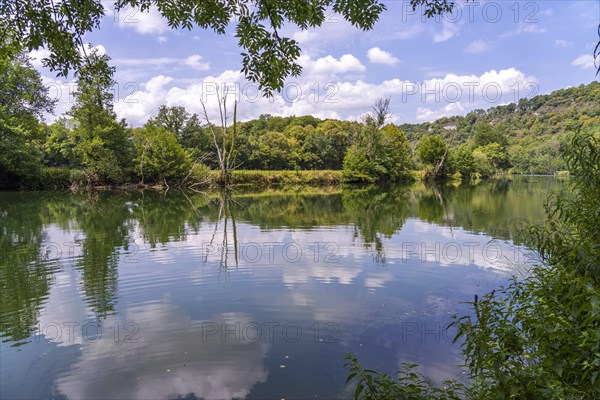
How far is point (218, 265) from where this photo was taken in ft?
30.1

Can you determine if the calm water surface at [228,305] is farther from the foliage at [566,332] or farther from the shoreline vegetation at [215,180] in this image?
the shoreline vegetation at [215,180]

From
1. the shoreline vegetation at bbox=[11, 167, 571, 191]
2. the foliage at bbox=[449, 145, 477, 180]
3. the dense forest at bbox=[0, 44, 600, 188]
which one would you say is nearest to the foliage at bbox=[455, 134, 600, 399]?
the dense forest at bbox=[0, 44, 600, 188]

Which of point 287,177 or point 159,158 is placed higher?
point 159,158

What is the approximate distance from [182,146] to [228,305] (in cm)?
4486

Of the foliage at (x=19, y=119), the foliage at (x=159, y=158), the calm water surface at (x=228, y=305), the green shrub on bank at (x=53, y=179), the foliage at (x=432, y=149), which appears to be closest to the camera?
the calm water surface at (x=228, y=305)

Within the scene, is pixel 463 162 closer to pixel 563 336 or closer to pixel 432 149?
pixel 432 149

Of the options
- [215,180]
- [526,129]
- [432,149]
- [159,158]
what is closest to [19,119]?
[159,158]

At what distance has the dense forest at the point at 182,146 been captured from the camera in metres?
30.0

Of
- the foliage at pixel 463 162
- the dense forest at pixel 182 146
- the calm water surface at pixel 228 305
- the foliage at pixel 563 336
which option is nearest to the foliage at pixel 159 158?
the dense forest at pixel 182 146

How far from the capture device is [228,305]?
21.4 ft

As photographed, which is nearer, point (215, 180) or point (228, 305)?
point (228, 305)

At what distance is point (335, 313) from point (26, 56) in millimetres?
35372

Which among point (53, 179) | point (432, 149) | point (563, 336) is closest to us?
point (563, 336)

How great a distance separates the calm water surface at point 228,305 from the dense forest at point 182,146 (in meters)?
3.55
